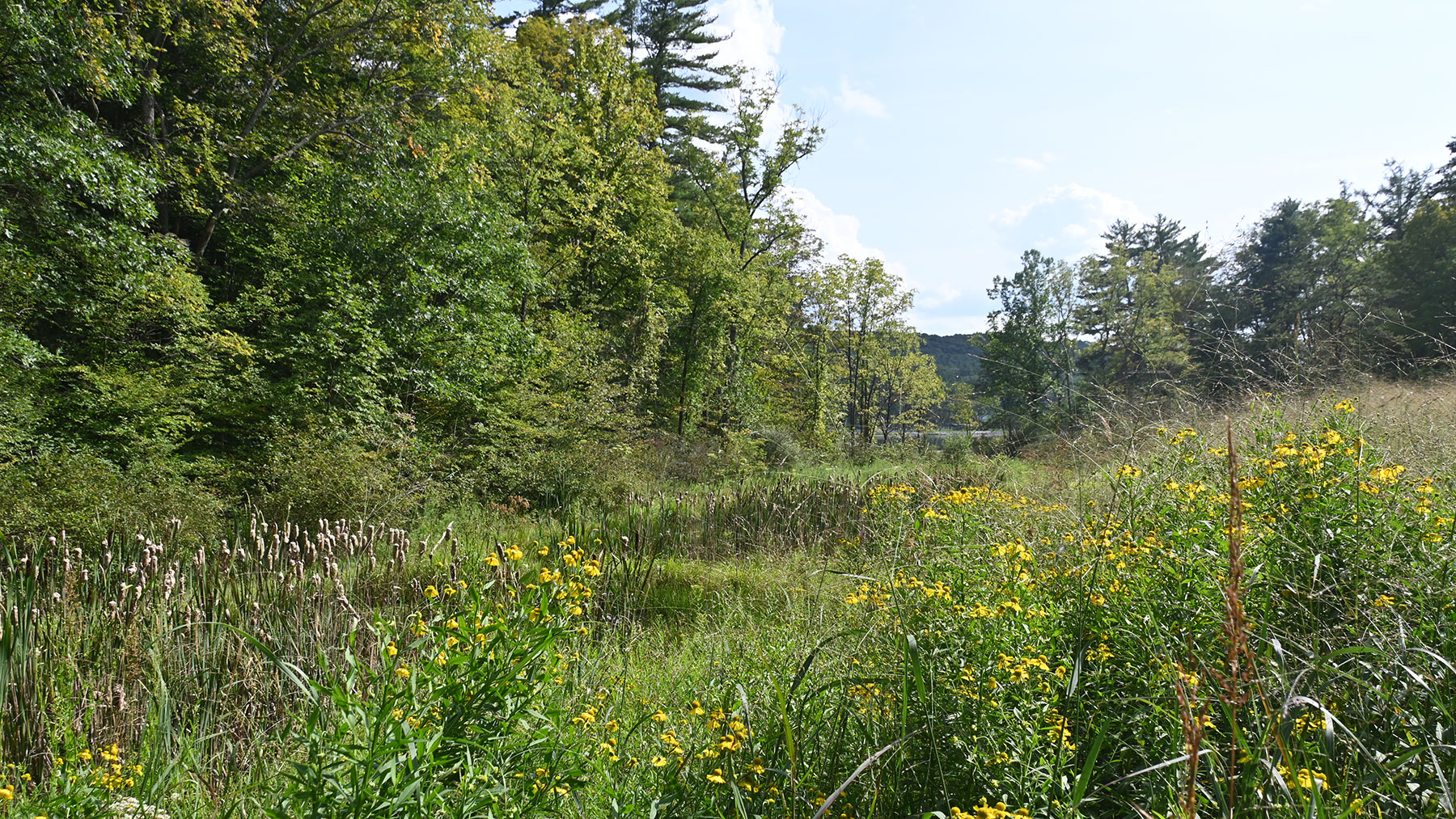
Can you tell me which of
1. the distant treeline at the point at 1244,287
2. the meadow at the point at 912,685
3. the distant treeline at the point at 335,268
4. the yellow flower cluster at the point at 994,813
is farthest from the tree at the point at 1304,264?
the yellow flower cluster at the point at 994,813

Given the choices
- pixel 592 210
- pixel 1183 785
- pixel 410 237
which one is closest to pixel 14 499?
pixel 410 237

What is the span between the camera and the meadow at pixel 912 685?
4.62 ft

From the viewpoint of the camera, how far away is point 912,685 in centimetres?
196

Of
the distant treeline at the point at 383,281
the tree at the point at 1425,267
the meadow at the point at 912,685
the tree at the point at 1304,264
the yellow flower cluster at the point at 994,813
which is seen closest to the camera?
the yellow flower cluster at the point at 994,813

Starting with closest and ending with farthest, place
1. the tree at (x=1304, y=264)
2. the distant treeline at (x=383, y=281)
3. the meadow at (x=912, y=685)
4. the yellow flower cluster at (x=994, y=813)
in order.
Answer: the yellow flower cluster at (x=994, y=813) < the meadow at (x=912, y=685) < the distant treeline at (x=383, y=281) < the tree at (x=1304, y=264)

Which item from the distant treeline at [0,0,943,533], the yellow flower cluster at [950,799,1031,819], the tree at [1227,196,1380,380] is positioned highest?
the tree at [1227,196,1380,380]

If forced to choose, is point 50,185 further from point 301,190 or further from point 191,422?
point 301,190

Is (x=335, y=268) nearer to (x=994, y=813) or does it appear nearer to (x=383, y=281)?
(x=383, y=281)

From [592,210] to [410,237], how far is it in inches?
235

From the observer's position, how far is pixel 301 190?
10039 millimetres

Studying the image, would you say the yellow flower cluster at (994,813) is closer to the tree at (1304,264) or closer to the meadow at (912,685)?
the meadow at (912,685)

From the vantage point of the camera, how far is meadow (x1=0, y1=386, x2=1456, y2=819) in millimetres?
1408

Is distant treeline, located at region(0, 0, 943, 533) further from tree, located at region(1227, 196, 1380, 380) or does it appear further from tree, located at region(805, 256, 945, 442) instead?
tree, located at region(1227, 196, 1380, 380)

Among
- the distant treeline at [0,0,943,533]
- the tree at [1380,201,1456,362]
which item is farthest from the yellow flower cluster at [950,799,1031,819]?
the tree at [1380,201,1456,362]
